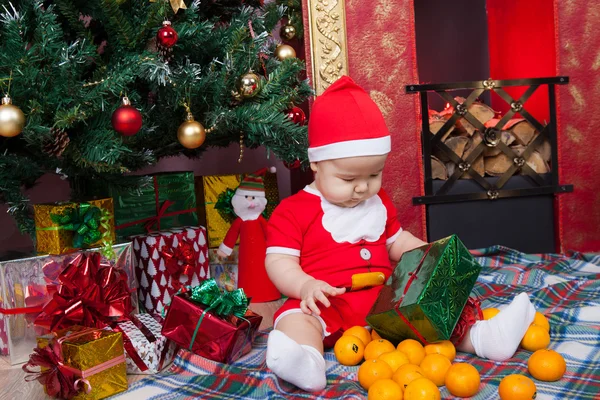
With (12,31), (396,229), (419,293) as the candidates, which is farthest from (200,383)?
(12,31)

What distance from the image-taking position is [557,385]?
42.9 inches

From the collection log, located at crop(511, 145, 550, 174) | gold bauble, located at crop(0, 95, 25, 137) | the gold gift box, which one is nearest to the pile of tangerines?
the gold gift box

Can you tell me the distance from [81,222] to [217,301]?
0.39 m

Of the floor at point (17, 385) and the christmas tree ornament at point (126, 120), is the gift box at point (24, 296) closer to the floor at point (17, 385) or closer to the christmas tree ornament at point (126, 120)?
the floor at point (17, 385)

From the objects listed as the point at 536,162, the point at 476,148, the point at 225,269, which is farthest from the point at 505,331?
the point at 536,162

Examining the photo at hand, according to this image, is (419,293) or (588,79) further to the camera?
(588,79)

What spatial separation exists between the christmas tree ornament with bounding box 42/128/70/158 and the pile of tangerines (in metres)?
0.75

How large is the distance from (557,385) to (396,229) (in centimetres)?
58

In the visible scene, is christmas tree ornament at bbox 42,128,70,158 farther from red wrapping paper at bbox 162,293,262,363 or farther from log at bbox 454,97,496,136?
log at bbox 454,97,496,136

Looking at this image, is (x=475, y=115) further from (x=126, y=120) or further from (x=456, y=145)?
(x=126, y=120)

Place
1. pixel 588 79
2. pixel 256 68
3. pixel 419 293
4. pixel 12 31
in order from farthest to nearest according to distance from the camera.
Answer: pixel 588 79 → pixel 256 68 → pixel 12 31 → pixel 419 293

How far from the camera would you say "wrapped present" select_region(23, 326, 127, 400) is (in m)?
1.13

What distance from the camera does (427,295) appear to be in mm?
1165

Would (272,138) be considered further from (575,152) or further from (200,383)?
(575,152)
